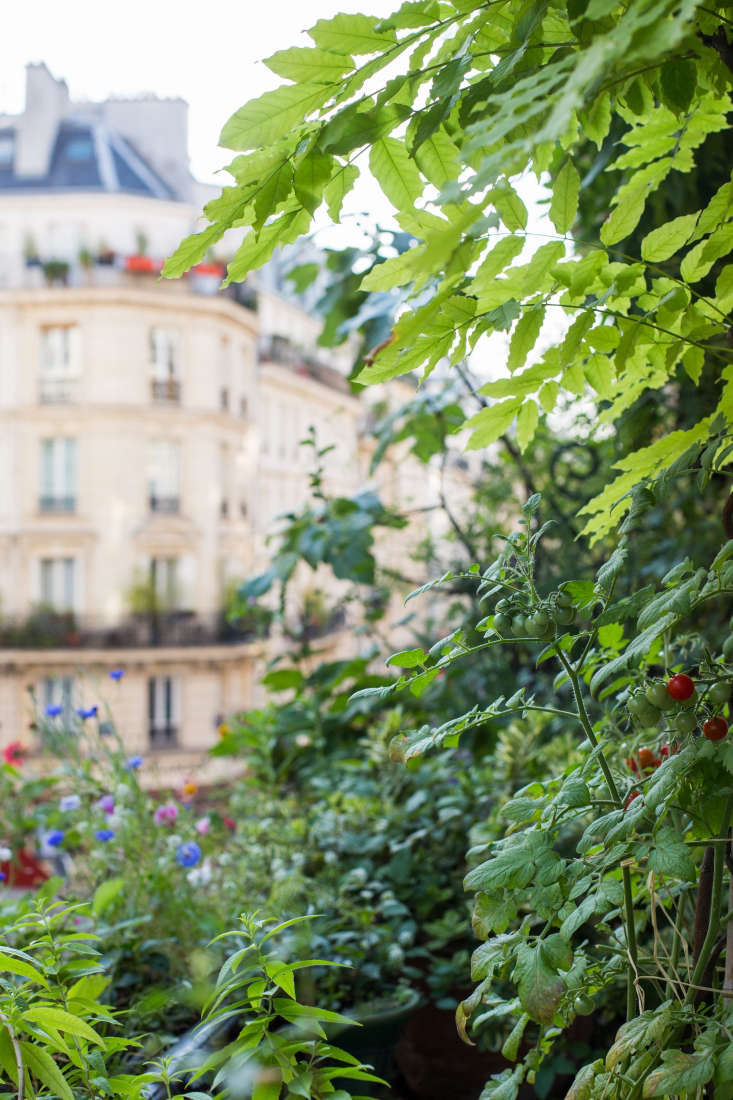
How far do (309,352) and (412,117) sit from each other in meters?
15.5

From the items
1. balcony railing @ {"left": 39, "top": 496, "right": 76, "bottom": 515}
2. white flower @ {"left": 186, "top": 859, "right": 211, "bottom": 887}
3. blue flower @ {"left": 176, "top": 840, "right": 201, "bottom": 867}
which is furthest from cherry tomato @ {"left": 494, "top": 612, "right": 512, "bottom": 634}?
balcony railing @ {"left": 39, "top": 496, "right": 76, "bottom": 515}

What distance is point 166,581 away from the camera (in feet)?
47.6

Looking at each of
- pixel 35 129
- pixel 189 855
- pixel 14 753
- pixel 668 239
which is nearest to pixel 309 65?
pixel 668 239

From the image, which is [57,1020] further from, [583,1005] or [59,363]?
[59,363]

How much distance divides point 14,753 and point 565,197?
75.8 inches

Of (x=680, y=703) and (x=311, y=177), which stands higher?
(x=311, y=177)

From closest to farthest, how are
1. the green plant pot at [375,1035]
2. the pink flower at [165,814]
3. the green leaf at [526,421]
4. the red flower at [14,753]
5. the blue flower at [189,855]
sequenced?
the green leaf at [526,421] → the green plant pot at [375,1035] → the blue flower at [189,855] → the pink flower at [165,814] → the red flower at [14,753]

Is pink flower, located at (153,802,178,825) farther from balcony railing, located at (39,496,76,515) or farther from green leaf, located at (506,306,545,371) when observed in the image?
balcony railing, located at (39,496,76,515)

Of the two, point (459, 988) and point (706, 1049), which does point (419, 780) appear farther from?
point (706, 1049)

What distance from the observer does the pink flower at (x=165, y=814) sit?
58.9 inches

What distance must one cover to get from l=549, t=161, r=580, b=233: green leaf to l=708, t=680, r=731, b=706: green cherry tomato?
0.30m

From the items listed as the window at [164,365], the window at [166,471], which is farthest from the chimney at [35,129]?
the window at [166,471]

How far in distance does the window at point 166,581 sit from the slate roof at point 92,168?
17.6ft

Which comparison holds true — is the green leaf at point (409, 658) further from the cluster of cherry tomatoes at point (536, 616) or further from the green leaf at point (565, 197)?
the green leaf at point (565, 197)
